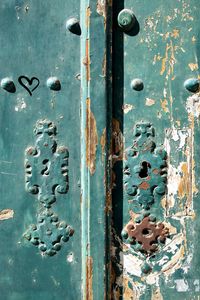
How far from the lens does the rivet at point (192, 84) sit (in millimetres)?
1253

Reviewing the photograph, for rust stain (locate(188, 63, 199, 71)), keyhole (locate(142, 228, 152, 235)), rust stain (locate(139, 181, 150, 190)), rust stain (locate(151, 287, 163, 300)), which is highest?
rust stain (locate(188, 63, 199, 71))

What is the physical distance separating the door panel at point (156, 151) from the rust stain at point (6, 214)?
11.1 inches

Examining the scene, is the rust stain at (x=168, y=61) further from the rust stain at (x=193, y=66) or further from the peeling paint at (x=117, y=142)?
the peeling paint at (x=117, y=142)

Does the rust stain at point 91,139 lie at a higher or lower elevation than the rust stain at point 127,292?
higher

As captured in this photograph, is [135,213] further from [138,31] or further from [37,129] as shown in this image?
[138,31]

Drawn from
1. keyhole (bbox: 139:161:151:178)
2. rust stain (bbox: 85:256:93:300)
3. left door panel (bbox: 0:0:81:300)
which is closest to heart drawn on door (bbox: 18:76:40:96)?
left door panel (bbox: 0:0:81:300)

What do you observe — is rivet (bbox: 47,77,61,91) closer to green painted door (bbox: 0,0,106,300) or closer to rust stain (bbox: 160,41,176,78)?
green painted door (bbox: 0,0,106,300)

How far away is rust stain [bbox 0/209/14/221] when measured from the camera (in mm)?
1286

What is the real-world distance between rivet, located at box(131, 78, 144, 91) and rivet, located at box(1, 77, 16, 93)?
1.04 feet

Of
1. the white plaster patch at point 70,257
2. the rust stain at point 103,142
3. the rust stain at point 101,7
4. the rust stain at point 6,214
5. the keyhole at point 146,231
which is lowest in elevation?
the white plaster patch at point 70,257

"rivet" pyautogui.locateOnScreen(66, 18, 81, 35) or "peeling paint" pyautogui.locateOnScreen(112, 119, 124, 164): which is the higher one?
"rivet" pyautogui.locateOnScreen(66, 18, 81, 35)

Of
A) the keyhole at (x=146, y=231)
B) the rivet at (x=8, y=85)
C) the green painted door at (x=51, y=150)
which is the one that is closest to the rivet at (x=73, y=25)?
the green painted door at (x=51, y=150)

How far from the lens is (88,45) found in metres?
Result: 1.23

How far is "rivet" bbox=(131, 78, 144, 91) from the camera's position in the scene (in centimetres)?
126
